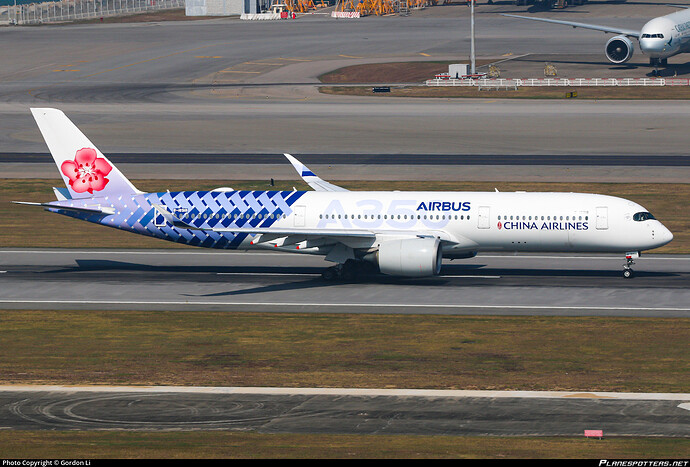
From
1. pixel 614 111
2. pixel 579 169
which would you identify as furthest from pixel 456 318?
pixel 614 111

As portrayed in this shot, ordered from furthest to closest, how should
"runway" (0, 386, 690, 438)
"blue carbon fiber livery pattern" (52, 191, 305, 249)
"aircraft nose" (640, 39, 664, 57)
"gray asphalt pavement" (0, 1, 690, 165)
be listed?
"aircraft nose" (640, 39, 664, 57)
"gray asphalt pavement" (0, 1, 690, 165)
"blue carbon fiber livery pattern" (52, 191, 305, 249)
"runway" (0, 386, 690, 438)

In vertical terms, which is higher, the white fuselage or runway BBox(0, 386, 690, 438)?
the white fuselage

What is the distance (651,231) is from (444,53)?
4450 inches

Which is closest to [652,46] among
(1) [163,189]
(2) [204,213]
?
(1) [163,189]

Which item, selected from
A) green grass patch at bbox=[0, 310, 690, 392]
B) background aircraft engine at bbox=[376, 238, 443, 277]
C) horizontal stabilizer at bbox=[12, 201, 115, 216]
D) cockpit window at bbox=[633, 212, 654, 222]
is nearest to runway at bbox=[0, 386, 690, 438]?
green grass patch at bbox=[0, 310, 690, 392]

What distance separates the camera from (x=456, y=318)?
4381cm

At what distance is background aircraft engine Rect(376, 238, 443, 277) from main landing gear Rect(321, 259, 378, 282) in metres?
2.42

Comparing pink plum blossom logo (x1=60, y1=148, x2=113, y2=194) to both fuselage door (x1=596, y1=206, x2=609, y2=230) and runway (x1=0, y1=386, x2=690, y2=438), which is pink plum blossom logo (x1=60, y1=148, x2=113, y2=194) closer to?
runway (x1=0, y1=386, x2=690, y2=438)

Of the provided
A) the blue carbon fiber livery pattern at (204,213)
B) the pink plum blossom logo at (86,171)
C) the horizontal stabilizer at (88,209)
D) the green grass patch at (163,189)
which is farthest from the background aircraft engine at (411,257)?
the green grass patch at (163,189)

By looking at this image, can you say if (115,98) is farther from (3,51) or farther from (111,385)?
(111,385)

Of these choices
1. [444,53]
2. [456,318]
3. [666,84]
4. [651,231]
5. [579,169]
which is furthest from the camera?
[444,53]

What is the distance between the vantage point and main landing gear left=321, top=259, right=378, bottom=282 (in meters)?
51.1

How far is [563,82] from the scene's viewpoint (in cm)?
12519

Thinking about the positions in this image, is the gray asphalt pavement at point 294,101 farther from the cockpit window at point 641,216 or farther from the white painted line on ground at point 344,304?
the white painted line on ground at point 344,304
